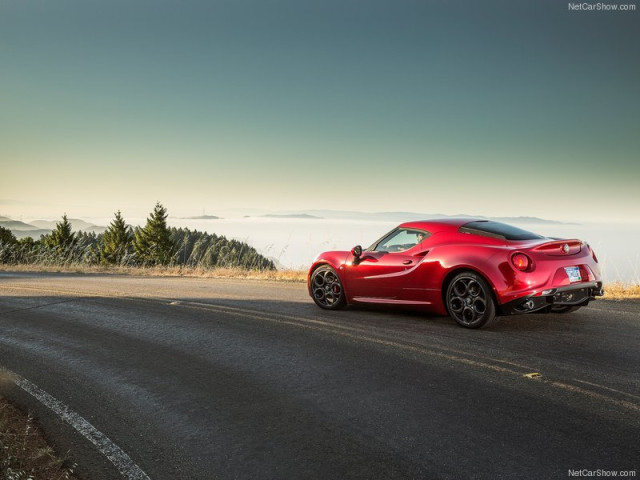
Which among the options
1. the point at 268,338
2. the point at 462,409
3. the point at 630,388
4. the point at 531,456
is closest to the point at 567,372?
the point at 630,388

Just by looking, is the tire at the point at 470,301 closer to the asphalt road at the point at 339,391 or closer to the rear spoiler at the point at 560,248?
the asphalt road at the point at 339,391

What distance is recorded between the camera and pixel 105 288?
539 inches

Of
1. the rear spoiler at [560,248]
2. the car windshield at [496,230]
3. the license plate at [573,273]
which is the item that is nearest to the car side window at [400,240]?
the car windshield at [496,230]

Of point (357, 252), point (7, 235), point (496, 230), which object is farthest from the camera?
point (7, 235)

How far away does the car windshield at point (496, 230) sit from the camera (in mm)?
7584

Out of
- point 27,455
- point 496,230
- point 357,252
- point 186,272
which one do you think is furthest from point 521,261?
point 186,272

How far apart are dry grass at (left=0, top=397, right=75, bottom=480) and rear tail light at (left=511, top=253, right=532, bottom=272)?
537 cm

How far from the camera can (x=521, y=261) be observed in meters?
7.08

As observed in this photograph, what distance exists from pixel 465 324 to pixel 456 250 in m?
0.98

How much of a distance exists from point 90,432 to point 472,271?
4.90m

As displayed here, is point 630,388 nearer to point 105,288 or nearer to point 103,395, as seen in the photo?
point 103,395

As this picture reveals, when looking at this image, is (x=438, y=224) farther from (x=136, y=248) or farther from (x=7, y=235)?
(x=7, y=235)

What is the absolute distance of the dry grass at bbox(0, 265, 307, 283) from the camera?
16.1 metres

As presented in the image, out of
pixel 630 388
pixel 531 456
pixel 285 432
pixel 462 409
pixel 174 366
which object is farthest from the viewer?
pixel 174 366
